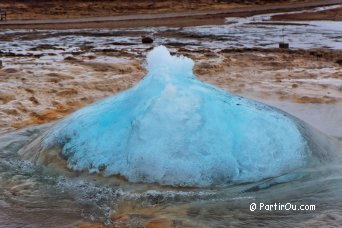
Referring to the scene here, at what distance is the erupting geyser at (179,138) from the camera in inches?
134

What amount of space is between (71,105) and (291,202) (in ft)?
10.7

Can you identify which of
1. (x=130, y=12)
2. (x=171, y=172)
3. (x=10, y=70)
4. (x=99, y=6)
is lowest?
(x=171, y=172)

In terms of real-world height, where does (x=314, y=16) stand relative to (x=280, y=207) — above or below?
above

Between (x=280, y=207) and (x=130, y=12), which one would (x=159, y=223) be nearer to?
(x=280, y=207)

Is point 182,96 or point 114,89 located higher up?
point 182,96

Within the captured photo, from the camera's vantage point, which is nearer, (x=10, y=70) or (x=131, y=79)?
(x=131, y=79)

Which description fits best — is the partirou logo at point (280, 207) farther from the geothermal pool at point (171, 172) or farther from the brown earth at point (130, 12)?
the brown earth at point (130, 12)

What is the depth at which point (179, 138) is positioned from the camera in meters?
3.46

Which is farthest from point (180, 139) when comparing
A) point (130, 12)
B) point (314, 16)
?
point (130, 12)

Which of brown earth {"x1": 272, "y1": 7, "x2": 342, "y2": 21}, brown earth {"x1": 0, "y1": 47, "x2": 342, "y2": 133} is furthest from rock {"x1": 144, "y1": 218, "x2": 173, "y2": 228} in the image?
Result: brown earth {"x1": 272, "y1": 7, "x2": 342, "y2": 21}

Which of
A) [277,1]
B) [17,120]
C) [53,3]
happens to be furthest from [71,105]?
[277,1]

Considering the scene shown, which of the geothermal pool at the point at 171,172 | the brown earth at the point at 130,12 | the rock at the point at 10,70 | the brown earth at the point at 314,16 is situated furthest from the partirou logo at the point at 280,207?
the brown earth at the point at 314,16

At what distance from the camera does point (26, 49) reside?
10.8 meters

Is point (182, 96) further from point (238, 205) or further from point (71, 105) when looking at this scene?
point (71, 105)
